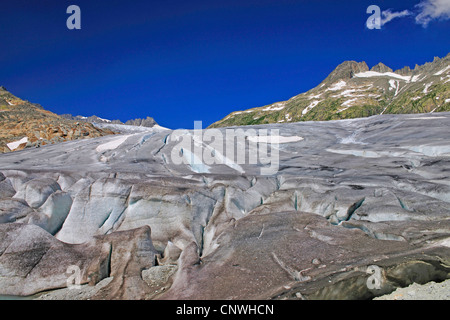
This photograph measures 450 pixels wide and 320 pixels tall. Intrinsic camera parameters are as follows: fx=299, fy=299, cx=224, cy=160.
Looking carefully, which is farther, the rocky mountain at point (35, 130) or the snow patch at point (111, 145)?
the rocky mountain at point (35, 130)

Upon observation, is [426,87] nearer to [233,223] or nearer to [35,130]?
[35,130]

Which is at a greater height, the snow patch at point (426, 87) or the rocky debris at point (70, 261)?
the snow patch at point (426, 87)

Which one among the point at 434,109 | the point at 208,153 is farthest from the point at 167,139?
the point at 434,109

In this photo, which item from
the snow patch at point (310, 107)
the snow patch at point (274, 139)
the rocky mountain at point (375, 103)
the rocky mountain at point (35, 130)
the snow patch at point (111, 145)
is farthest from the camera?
the snow patch at point (310, 107)

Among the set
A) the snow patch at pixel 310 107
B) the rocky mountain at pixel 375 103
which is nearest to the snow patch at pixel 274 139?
the rocky mountain at pixel 375 103

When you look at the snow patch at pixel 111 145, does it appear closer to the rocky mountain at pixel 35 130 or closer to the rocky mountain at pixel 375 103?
the rocky mountain at pixel 35 130

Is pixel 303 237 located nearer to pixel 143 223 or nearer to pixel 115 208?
pixel 143 223
